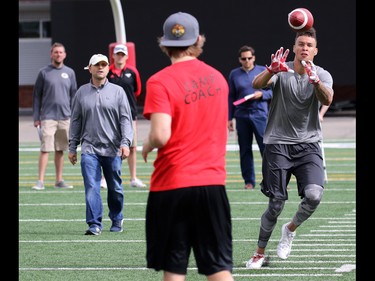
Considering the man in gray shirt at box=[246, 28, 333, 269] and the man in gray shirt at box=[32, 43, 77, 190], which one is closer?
the man in gray shirt at box=[246, 28, 333, 269]

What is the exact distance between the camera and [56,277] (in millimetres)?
9344

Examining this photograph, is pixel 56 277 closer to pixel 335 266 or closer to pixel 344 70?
pixel 335 266

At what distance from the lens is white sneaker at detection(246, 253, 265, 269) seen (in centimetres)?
965

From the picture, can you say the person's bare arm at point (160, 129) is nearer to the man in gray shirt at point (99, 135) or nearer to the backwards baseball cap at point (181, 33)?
the backwards baseball cap at point (181, 33)

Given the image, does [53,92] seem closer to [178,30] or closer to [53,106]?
[53,106]

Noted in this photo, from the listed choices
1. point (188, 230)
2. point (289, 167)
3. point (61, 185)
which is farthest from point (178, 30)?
point (61, 185)

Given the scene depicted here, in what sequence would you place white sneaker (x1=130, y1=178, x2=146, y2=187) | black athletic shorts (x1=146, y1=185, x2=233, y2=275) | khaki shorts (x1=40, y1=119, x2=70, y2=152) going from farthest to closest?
1. white sneaker (x1=130, y1=178, x2=146, y2=187)
2. khaki shorts (x1=40, y1=119, x2=70, y2=152)
3. black athletic shorts (x1=146, y1=185, x2=233, y2=275)

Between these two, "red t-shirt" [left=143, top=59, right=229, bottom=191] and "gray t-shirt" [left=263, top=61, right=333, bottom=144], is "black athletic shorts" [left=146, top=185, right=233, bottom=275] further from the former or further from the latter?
"gray t-shirt" [left=263, top=61, right=333, bottom=144]

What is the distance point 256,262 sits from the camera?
9664mm

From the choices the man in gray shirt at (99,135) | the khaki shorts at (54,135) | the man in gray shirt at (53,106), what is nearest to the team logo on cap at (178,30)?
the man in gray shirt at (99,135)

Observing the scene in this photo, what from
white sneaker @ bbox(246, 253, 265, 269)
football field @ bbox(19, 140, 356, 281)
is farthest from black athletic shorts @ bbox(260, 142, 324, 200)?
football field @ bbox(19, 140, 356, 281)

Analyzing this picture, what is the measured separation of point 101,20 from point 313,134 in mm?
35031

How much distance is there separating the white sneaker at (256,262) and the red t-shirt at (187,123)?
3.09 meters

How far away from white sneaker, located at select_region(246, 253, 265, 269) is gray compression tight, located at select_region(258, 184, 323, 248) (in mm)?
87
